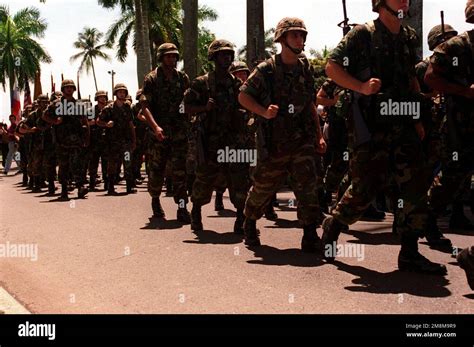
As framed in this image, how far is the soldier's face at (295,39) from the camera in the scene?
5453mm

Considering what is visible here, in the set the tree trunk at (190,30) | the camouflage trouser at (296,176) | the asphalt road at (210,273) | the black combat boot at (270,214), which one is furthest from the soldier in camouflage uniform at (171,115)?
the tree trunk at (190,30)

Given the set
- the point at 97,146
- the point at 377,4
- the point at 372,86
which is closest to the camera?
the point at 372,86

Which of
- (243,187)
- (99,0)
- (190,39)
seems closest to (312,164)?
(243,187)

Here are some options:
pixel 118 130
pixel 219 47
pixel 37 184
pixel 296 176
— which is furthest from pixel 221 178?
pixel 37 184

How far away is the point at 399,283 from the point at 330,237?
881 mm

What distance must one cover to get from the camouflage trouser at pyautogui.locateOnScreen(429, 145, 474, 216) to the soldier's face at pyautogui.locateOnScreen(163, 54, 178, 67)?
3.76m

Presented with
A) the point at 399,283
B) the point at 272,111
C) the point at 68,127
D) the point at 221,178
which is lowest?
the point at 399,283

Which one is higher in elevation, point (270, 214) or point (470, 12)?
point (470, 12)

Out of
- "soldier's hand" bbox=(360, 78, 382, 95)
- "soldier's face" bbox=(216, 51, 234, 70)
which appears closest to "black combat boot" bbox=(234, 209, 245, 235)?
"soldier's face" bbox=(216, 51, 234, 70)

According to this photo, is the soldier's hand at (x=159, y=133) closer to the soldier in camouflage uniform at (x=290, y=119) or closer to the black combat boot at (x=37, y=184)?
the soldier in camouflage uniform at (x=290, y=119)

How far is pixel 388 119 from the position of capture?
15.4 feet

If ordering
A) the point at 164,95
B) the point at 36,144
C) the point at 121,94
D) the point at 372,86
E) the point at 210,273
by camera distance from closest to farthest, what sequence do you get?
Answer: 1. the point at 372,86
2. the point at 210,273
3. the point at 164,95
4. the point at 121,94
5. the point at 36,144

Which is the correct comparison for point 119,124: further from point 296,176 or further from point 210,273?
point 210,273
